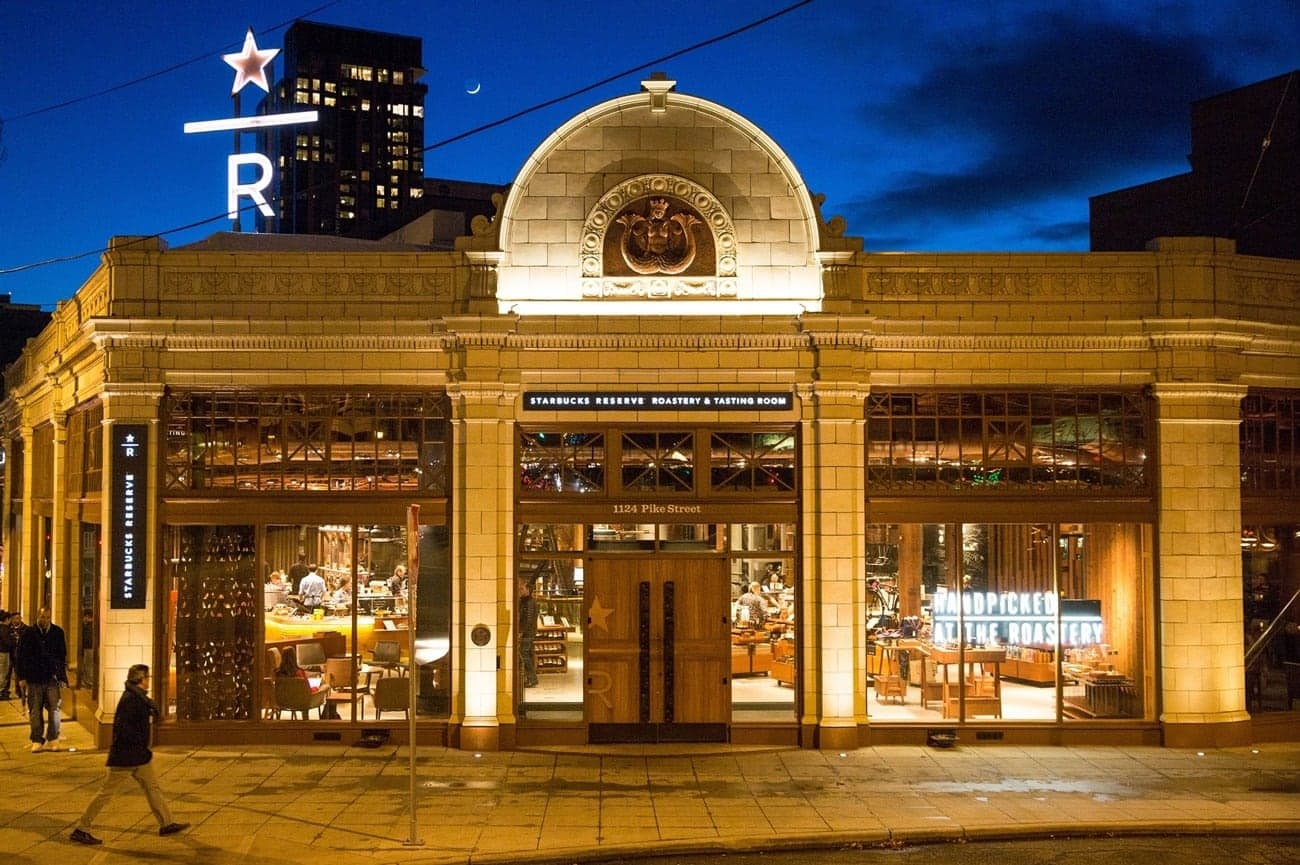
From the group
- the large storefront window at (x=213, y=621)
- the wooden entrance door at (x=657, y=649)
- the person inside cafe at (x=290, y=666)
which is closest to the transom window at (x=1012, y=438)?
the wooden entrance door at (x=657, y=649)

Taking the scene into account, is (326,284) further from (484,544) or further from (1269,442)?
(1269,442)

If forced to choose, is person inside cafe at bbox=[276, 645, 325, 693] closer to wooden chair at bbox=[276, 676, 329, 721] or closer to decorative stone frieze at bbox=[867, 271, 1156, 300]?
wooden chair at bbox=[276, 676, 329, 721]

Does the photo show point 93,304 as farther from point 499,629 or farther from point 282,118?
point 499,629

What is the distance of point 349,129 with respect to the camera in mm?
132625

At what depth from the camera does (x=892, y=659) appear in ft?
52.3

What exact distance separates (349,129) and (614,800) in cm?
12975

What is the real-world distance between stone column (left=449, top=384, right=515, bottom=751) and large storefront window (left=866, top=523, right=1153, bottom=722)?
15.8 feet

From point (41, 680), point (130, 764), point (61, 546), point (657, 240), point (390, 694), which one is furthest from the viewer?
point (61, 546)

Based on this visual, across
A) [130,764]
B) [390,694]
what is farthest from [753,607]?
[130,764]

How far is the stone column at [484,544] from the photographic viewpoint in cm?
1541

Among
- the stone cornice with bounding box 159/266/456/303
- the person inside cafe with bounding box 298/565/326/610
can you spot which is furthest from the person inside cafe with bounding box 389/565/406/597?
the stone cornice with bounding box 159/266/456/303

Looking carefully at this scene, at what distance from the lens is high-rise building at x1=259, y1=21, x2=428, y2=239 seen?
129 metres

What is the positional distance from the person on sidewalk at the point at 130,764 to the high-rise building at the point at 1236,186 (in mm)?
24249

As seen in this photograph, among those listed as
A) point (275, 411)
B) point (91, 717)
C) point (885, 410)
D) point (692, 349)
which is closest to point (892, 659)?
point (885, 410)
